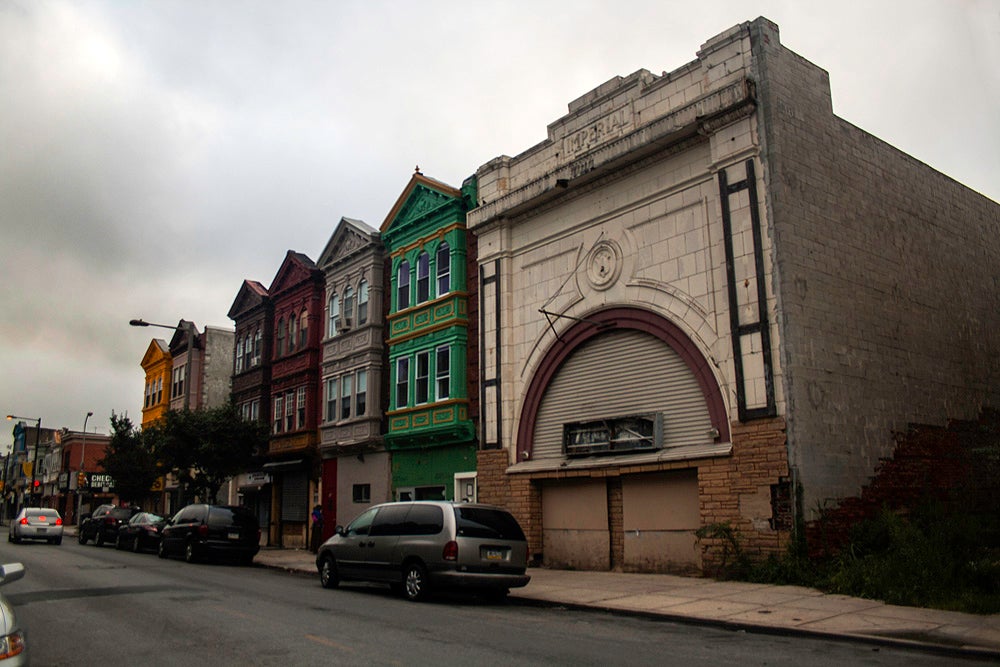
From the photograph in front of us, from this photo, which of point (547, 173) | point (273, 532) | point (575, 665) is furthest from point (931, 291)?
point (273, 532)

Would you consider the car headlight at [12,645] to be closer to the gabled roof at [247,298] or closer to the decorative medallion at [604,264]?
→ the decorative medallion at [604,264]

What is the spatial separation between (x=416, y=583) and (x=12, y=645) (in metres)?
8.62

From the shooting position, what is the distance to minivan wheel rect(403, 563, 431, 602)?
13337 millimetres

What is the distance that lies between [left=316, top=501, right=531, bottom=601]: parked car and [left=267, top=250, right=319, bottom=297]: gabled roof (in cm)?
1913

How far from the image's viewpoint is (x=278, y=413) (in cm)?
3397

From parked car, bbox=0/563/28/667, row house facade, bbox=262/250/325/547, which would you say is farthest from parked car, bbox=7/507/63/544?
parked car, bbox=0/563/28/667

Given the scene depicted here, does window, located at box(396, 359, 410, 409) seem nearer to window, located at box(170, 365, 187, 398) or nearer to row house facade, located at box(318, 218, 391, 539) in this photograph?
row house facade, located at box(318, 218, 391, 539)

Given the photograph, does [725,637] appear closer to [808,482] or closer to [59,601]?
[808,482]

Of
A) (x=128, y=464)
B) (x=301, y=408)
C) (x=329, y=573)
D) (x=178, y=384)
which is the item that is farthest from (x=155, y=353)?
(x=329, y=573)

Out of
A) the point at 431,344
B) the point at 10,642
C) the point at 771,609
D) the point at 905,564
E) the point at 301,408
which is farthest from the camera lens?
the point at 301,408

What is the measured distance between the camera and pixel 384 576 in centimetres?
1425

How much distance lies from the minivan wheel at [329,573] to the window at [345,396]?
1333cm

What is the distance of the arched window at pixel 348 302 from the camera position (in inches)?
1176

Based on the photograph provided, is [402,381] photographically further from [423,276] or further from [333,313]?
[333,313]
